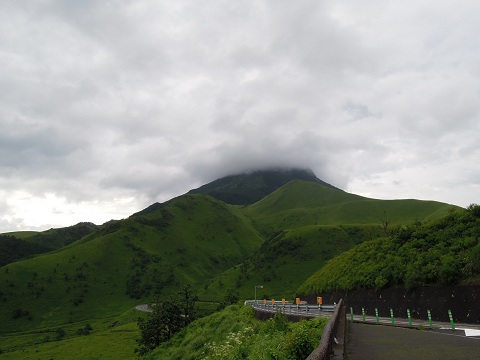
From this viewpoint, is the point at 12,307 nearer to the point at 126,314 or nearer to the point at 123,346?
the point at 126,314

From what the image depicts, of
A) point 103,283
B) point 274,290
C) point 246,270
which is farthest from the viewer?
point 103,283

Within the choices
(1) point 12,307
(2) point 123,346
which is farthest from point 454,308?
(1) point 12,307

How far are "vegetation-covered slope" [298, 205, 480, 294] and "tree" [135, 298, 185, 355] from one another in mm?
29740

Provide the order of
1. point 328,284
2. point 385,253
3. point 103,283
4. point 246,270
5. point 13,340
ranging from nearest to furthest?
point 385,253, point 328,284, point 13,340, point 246,270, point 103,283

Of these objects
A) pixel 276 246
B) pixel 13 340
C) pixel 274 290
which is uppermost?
pixel 276 246

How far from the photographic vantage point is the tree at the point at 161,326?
60.7 meters

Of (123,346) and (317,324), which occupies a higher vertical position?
(317,324)

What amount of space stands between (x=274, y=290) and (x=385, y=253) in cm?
8241

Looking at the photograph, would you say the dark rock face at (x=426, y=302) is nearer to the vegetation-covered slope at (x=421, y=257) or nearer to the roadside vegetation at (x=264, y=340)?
the vegetation-covered slope at (x=421, y=257)

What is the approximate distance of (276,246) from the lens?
150m

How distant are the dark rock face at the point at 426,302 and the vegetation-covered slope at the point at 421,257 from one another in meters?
0.71

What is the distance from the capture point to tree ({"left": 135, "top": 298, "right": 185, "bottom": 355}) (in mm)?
60688

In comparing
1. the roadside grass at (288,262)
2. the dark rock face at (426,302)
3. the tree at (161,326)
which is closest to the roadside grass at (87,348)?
the tree at (161,326)

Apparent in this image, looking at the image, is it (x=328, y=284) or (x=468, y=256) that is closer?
(x=468, y=256)
